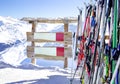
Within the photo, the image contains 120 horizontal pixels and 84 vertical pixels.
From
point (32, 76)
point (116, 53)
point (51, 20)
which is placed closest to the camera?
point (116, 53)

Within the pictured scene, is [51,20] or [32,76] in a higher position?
[51,20]

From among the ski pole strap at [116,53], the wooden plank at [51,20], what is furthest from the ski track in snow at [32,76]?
the ski pole strap at [116,53]

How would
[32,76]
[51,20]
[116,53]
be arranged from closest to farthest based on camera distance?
1. [116,53]
2. [32,76]
3. [51,20]

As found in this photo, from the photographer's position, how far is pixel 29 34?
33.1 feet

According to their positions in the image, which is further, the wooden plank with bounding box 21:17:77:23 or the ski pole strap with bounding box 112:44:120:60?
the wooden plank with bounding box 21:17:77:23

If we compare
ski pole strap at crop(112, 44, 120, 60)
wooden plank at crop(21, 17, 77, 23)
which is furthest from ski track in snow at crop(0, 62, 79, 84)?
ski pole strap at crop(112, 44, 120, 60)

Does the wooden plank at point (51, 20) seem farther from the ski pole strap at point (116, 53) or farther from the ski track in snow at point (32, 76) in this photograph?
the ski pole strap at point (116, 53)

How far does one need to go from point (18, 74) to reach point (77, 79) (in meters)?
1.93

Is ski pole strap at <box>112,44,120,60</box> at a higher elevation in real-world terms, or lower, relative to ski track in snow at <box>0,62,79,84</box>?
higher

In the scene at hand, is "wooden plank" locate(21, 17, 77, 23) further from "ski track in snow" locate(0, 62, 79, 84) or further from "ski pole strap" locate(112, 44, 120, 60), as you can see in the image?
"ski pole strap" locate(112, 44, 120, 60)

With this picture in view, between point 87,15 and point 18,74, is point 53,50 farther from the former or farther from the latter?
point 87,15

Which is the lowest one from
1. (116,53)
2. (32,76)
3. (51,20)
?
(32,76)

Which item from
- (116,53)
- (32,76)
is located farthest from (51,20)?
(116,53)

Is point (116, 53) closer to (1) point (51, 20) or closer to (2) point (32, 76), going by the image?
(2) point (32, 76)
